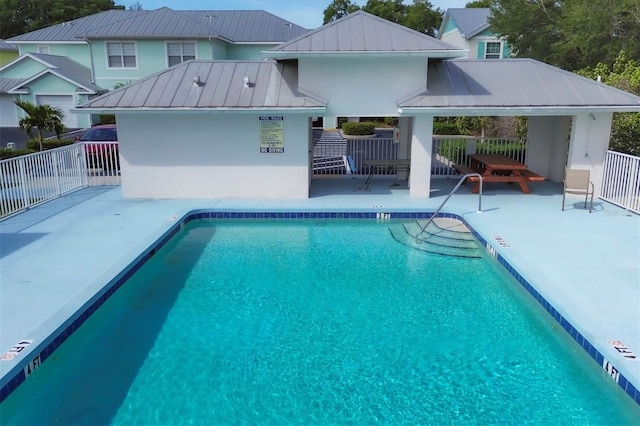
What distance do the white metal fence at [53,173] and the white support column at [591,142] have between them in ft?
43.7

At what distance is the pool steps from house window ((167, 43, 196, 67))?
23.4 metres

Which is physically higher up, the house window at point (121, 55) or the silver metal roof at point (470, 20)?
the silver metal roof at point (470, 20)

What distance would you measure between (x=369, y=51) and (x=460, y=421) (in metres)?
9.68

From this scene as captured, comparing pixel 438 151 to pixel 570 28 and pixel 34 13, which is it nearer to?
pixel 570 28

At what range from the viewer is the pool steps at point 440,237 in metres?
10.3

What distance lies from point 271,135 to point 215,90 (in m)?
1.93

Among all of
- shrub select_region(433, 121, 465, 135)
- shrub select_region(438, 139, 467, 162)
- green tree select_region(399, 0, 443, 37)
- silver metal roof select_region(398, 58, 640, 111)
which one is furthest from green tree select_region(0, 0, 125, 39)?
silver metal roof select_region(398, 58, 640, 111)

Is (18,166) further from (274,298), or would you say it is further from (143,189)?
A: (274,298)

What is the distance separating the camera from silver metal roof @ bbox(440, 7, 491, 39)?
3494 centimetres

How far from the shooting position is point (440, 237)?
438 inches

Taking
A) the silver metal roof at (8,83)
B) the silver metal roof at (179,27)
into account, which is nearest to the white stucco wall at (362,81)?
the silver metal roof at (179,27)

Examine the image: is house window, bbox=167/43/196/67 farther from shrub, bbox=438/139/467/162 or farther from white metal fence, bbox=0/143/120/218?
shrub, bbox=438/139/467/162

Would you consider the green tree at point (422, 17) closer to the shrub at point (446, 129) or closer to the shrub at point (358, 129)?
the shrub at point (446, 129)

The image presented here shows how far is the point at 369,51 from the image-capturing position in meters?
12.7
